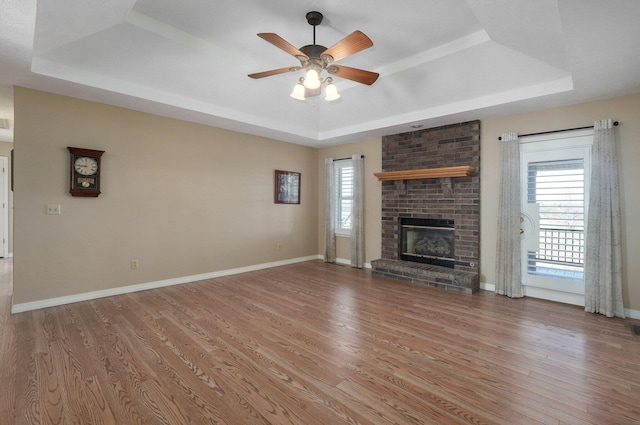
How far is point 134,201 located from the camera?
429 cm

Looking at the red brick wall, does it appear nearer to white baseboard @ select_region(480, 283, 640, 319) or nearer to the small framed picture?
white baseboard @ select_region(480, 283, 640, 319)

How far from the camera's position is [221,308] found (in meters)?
3.65

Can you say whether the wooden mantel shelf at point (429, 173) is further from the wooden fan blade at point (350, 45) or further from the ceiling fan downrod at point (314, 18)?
the ceiling fan downrod at point (314, 18)

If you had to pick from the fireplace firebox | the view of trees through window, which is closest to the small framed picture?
the fireplace firebox

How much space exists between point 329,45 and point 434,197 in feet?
9.73

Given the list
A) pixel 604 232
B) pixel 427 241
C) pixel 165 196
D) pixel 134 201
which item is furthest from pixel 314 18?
pixel 604 232

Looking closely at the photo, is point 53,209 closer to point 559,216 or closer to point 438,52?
point 438,52

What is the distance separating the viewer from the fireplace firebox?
5.01m

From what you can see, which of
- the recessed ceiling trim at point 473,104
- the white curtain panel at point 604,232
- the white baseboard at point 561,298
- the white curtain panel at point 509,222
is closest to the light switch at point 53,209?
the recessed ceiling trim at point 473,104

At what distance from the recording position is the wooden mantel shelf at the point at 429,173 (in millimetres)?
4525

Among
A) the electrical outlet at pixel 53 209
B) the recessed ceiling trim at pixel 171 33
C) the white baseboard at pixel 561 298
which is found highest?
the recessed ceiling trim at pixel 171 33

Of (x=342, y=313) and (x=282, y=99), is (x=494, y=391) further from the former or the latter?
(x=282, y=99)

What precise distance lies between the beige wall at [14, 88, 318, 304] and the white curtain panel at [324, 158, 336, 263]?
1.00 metres

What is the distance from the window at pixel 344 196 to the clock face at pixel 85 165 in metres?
4.29
